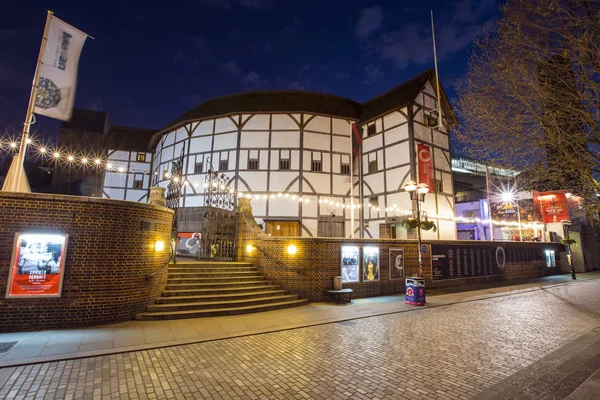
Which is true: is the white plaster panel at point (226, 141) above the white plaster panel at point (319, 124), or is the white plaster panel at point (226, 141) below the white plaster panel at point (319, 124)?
below

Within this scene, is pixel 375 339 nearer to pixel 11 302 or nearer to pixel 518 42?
pixel 518 42

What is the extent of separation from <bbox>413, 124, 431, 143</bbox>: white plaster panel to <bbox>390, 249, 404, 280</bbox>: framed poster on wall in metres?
9.92

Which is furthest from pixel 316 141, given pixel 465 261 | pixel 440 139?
pixel 465 261

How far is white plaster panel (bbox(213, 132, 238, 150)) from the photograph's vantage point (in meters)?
21.5

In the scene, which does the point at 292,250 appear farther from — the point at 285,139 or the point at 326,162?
the point at 285,139

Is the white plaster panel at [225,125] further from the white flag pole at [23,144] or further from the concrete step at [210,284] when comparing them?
the concrete step at [210,284]

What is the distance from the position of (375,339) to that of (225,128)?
1952 centimetres

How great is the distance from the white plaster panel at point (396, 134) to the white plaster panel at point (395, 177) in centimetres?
211

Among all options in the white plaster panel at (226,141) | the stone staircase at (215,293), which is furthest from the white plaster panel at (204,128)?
the stone staircase at (215,293)

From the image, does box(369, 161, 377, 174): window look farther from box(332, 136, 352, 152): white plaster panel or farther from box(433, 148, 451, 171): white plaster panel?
box(433, 148, 451, 171): white plaster panel

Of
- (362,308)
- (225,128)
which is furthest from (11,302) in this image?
(225,128)

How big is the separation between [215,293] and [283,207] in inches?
462

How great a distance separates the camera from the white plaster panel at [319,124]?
21578mm

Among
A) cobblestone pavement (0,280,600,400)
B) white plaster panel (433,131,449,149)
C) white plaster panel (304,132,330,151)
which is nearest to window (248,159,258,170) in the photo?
white plaster panel (304,132,330,151)
